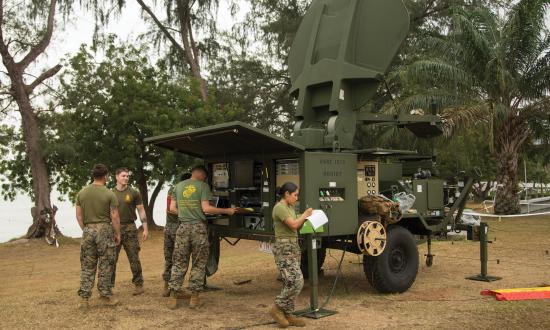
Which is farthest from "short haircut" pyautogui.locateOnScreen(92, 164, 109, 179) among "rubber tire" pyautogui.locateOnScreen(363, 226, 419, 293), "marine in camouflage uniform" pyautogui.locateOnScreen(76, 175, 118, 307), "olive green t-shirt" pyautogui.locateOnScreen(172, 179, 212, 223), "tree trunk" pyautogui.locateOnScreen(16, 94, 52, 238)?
"tree trunk" pyautogui.locateOnScreen(16, 94, 52, 238)

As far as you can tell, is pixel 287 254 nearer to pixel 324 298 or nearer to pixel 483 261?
pixel 324 298

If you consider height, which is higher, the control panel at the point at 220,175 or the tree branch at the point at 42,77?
the tree branch at the point at 42,77

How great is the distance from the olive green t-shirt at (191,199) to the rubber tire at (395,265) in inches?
95.4

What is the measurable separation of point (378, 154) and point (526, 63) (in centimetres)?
1408

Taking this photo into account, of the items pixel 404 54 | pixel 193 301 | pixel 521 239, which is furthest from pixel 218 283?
pixel 404 54

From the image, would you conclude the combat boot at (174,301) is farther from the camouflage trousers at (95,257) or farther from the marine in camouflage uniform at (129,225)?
the marine in camouflage uniform at (129,225)

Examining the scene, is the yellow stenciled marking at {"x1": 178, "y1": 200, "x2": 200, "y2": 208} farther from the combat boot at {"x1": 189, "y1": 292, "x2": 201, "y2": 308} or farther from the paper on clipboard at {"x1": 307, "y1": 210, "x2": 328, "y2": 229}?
the paper on clipboard at {"x1": 307, "y1": 210, "x2": 328, "y2": 229}

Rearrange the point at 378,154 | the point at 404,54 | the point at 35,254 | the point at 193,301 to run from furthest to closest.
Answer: the point at 404,54 → the point at 35,254 → the point at 378,154 → the point at 193,301

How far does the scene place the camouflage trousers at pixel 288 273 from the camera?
267 inches

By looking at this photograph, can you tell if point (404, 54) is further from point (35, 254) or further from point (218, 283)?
point (218, 283)

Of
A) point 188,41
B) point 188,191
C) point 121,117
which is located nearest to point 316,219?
point 188,191

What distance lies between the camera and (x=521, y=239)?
15758mm

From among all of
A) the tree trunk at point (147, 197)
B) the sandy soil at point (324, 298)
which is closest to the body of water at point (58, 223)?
the tree trunk at point (147, 197)

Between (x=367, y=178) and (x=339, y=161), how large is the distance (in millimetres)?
878
